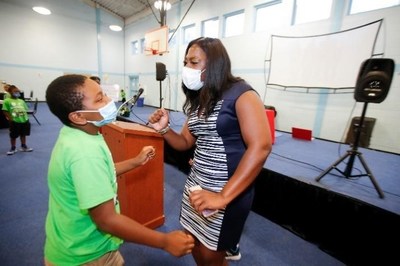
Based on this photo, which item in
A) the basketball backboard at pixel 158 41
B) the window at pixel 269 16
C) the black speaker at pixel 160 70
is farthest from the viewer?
the basketball backboard at pixel 158 41

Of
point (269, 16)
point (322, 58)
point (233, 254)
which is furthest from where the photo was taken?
point (269, 16)

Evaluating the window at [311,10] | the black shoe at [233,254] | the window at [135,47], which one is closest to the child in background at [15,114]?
the black shoe at [233,254]

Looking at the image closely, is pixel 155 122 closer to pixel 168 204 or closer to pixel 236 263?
pixel 236 263

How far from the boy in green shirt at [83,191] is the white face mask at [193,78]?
0.40m

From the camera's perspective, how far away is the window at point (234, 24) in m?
6.61

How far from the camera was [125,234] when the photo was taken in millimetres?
658

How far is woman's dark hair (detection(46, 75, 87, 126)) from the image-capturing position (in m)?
0.72

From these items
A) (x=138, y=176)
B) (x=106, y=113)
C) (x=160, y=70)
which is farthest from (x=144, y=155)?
(x=160, y=70)

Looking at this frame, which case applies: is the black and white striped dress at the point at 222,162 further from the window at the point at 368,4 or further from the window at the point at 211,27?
the window at the point at 211,27

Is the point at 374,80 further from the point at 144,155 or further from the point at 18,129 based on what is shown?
the point at 18,129

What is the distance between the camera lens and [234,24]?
6.84m

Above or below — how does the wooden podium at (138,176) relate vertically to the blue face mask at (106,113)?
below

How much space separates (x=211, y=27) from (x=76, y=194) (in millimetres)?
8107

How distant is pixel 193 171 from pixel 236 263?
1149mm
